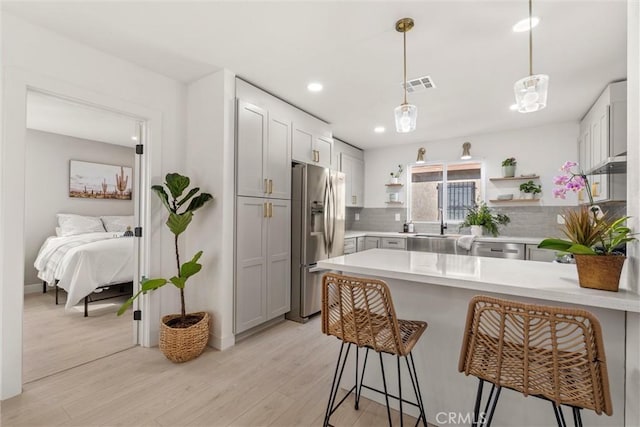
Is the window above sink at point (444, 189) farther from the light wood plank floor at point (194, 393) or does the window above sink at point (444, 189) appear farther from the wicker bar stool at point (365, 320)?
the wicker bar stool at point (365, 320)

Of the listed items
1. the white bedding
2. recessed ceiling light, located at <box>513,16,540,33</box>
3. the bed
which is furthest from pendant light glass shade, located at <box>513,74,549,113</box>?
the white bedding

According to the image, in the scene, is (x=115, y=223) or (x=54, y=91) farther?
(x=115, y=223)

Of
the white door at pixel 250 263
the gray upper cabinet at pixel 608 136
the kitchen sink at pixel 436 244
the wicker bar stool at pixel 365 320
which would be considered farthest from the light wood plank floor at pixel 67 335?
the gray upper cabinet at pixel 608 136

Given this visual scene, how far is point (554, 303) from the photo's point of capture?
1399 millimetres

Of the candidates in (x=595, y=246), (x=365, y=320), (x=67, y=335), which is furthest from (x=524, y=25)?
(x=67, y=335)

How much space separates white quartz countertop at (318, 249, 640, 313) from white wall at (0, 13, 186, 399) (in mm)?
1935

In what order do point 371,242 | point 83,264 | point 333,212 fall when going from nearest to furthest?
point 83,264, point 333,212, point 371,242

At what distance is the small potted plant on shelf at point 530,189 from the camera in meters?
4.12

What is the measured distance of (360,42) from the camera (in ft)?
7.29

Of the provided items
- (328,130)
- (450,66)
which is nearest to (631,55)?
(450,66)

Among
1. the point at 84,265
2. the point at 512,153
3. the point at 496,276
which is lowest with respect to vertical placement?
the point at 84,265

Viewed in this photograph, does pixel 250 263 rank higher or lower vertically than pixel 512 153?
lower

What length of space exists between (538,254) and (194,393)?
158 inches

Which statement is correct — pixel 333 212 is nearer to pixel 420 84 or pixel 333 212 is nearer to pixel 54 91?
pixel 420 84
